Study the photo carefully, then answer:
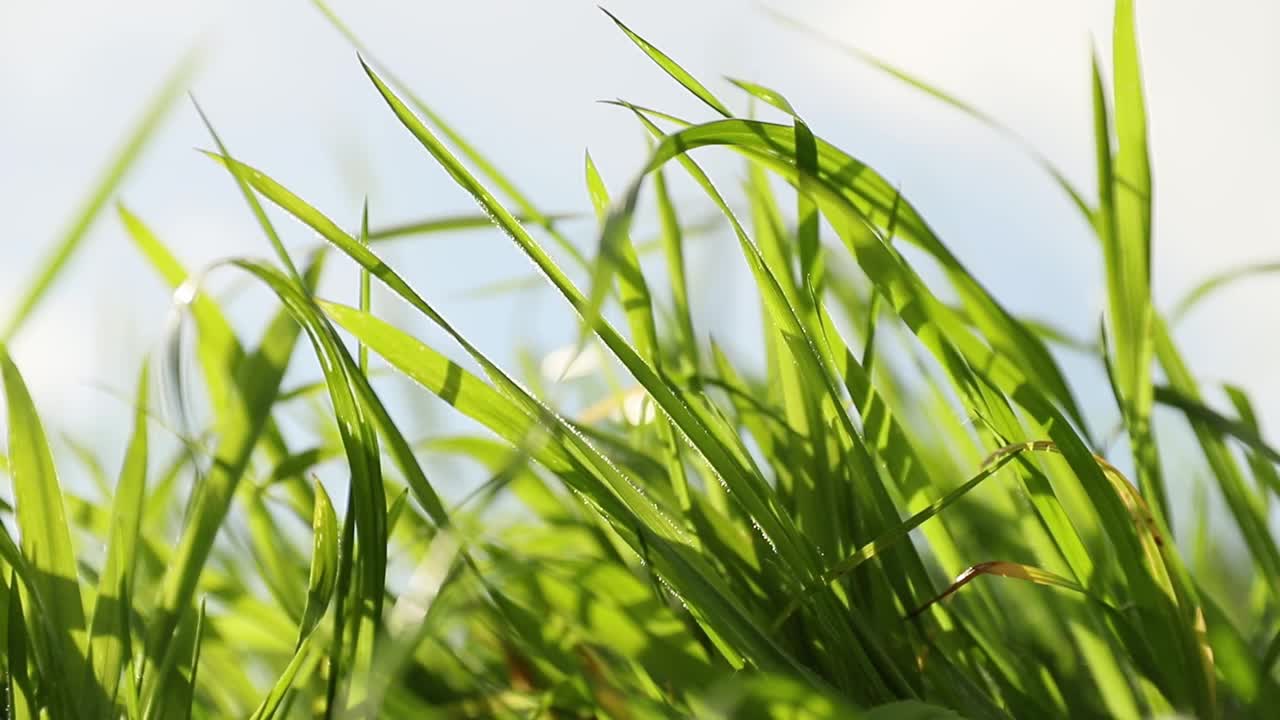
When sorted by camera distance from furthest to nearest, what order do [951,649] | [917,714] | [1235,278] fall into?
1. [1235,278]
2. [951,649]
3. [917,714]

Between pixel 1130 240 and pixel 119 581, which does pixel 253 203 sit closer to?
pixel 119 581

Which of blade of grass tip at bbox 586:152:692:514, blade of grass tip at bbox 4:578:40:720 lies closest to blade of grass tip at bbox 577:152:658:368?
blade of grass tip at bbox 586:152:692:514

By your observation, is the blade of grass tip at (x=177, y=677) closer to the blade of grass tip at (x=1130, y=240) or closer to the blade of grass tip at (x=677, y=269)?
the blade of grass tip at (x=677, y=269)

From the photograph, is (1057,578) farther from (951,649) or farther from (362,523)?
(362,523)

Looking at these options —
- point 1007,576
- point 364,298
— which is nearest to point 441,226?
point 364,298

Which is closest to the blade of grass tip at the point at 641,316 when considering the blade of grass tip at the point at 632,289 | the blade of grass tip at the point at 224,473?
the blade of grass tip at the point at 632,289

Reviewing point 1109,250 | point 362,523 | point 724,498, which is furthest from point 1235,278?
point 362,523

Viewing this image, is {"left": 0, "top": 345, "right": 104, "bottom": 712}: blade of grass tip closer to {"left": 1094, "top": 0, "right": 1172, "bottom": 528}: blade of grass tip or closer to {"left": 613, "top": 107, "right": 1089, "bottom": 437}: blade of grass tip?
{"left": 613, "top": 107, "right": 1089, "bottom": 437}: blade of grass tip
